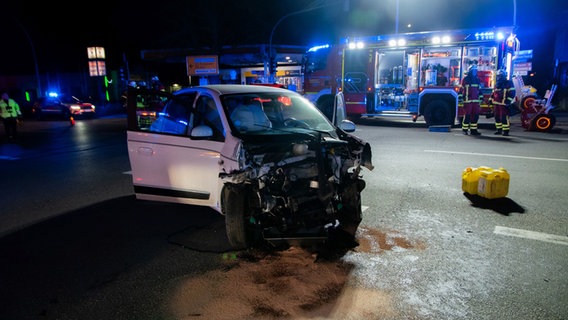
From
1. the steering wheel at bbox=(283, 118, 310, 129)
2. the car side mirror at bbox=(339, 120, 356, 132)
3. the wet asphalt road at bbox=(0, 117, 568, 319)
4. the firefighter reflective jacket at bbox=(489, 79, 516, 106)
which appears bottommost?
the wet asphalt road at bbox=(0, 117, 568, 319)

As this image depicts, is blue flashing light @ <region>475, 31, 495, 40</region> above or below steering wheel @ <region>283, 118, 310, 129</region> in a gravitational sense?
above

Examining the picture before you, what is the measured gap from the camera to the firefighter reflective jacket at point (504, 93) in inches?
469

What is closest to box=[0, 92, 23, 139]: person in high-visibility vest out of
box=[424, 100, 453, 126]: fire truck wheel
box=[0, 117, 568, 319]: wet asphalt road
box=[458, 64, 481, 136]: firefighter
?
box=[0, 117, 568, 319]: wet asphalt road

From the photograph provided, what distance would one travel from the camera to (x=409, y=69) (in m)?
15.7

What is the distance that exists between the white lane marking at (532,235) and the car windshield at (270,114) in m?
2.35

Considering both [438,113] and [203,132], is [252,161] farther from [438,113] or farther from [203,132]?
[438,113]

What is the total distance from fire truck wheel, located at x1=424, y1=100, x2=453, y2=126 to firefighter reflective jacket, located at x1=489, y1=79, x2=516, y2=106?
7.27 ft

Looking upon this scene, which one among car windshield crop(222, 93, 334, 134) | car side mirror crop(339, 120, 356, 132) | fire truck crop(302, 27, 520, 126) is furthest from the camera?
fire truck crop(302, 27, 520, 126)

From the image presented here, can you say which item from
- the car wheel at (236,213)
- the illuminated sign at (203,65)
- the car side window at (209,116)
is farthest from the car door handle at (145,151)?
the illuminated sign at (203,65)

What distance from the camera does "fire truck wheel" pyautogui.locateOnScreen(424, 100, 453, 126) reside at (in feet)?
47.2

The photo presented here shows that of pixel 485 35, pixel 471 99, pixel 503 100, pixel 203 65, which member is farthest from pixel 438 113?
pixel 203 65

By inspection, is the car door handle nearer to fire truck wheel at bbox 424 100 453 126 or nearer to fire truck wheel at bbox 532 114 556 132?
fire truck wheel at bbox 424 100 453 126

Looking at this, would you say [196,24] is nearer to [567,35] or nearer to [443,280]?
[567,35]

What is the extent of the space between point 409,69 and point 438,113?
7.67 ft
